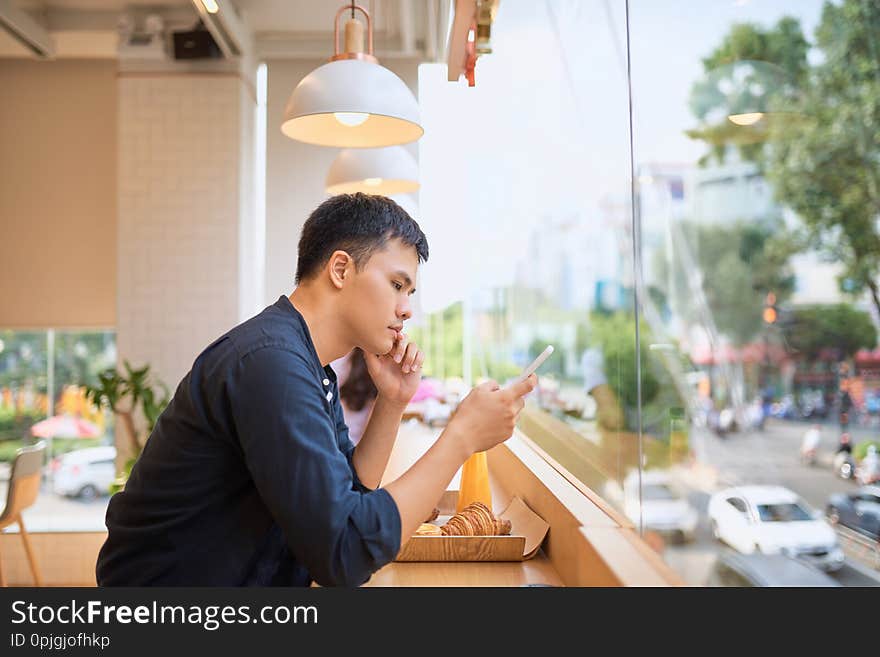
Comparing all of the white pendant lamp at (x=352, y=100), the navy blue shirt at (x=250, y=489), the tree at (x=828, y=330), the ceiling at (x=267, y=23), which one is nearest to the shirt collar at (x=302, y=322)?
the navy blue shirt at (x=250, y=489)

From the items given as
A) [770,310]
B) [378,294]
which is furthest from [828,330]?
[378,294]

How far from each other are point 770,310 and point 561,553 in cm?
78

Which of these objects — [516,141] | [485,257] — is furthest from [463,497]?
[485,257]

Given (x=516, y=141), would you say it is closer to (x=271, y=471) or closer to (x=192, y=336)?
(x=271, y=471)

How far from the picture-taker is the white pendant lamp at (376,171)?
3.21 meters

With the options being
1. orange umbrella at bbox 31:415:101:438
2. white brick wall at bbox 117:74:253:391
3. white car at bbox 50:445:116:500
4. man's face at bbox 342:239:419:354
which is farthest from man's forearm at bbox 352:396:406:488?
orange umbrella at bbox 31:415:101:438

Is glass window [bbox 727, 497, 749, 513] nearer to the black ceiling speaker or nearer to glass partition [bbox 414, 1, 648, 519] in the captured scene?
glass partition [bbox 414, 1, 648, 519]

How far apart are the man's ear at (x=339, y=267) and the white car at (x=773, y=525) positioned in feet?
2.01

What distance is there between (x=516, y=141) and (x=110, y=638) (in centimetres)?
259

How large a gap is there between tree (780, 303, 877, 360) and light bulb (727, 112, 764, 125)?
19 centimetres

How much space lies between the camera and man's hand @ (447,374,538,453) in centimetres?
120

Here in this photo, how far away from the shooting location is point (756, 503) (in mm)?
901

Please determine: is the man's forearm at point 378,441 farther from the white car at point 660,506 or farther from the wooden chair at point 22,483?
the wooden chair at point 22,483

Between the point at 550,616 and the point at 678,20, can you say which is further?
the point at 678,20
